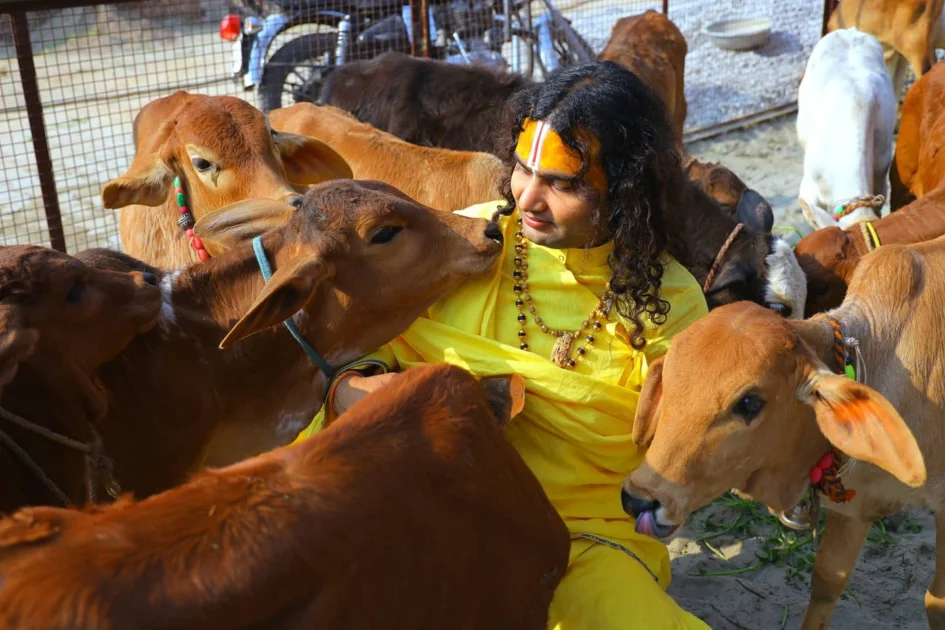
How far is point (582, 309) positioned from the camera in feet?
9.86

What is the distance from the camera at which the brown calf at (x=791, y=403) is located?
2.64 metres

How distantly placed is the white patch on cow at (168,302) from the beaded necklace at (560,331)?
3.34 feet

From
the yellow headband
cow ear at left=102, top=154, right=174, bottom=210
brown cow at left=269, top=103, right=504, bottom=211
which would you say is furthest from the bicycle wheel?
the yellow headband

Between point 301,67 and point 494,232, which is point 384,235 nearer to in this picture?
point 494,232

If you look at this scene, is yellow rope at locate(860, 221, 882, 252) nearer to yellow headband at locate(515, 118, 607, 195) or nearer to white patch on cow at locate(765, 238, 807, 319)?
white patch on cow at locate(765, 238, 807, 319)

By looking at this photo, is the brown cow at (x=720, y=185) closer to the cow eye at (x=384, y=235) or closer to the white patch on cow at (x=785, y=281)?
the white patch on cow at (x=785, y=281)

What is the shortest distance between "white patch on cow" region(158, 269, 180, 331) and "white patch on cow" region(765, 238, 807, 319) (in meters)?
2.60

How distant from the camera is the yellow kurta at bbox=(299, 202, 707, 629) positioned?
2.83 metres

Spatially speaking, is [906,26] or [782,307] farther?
[906,26]

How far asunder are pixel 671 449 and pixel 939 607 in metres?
1.64

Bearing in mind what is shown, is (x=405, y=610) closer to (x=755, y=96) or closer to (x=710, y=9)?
(x=755, y=96)

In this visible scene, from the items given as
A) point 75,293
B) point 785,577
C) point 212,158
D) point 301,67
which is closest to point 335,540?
point 75,293

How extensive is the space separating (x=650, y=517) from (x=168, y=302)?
1525 millimetres

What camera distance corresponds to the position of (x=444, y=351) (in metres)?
2.93
